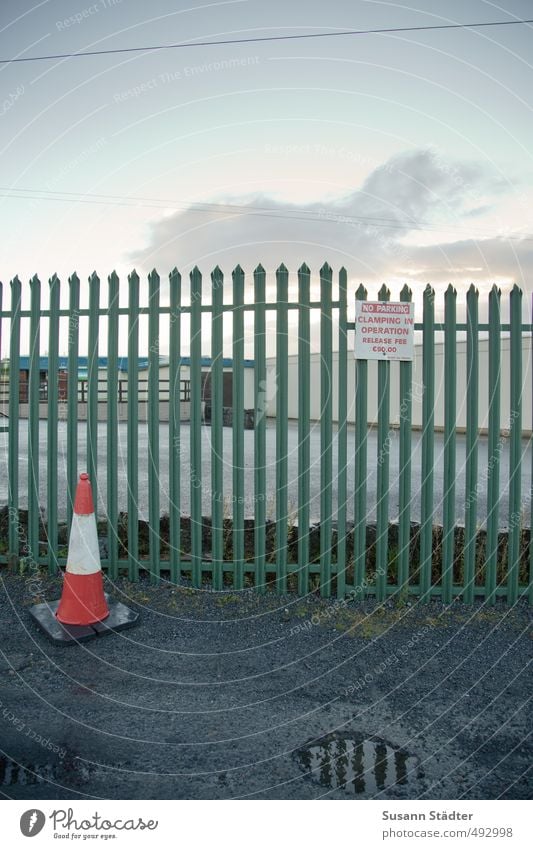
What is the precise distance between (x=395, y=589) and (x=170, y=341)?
2.90 metres

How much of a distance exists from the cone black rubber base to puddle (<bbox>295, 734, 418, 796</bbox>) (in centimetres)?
188

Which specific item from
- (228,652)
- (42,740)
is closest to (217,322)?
(228,652)

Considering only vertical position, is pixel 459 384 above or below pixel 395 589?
above

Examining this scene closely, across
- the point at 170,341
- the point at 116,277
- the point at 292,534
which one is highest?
the point at 116,277

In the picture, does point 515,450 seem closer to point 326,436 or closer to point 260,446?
point 326,436

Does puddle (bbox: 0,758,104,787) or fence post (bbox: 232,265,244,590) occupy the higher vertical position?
fence post (bbox: 232,265,244,590)

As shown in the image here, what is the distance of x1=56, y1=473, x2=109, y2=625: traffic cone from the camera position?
418 cm

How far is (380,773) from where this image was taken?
2615 millimetres

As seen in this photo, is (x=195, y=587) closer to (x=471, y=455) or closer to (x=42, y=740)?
(x=42, y=740)

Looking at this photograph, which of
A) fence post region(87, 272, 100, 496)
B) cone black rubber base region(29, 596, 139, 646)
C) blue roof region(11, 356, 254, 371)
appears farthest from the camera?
blue roof region(11, 356, 254, 371)

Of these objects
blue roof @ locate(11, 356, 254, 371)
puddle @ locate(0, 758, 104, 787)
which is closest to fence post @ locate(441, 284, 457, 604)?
blue roof @ locate(11, 356, 254, 371)

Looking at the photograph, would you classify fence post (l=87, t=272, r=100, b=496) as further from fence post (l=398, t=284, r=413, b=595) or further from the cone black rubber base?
fence post (l=398, t=284, r=413, b=595)
